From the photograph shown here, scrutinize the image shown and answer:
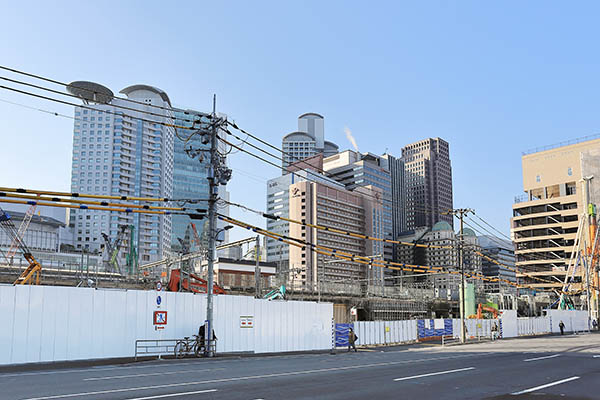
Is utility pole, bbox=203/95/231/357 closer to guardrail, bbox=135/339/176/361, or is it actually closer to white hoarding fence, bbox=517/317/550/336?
guardrail, bbox=135/339/176/361

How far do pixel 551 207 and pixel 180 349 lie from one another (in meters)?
141

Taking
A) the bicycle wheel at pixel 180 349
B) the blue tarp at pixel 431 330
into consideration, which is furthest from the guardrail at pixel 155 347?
the blue tarp at pixel 431 330

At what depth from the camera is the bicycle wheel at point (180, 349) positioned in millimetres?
27505

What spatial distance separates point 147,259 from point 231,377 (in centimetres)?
19021

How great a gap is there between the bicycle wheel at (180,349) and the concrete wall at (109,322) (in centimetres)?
69

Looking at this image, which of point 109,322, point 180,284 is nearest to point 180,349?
point 109,322

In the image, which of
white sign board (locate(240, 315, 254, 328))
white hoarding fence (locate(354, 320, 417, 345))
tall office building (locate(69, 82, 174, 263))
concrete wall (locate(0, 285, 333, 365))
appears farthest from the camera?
tall office building (locate(69, 82, 174, 263))

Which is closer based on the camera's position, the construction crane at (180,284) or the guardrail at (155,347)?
the guardrail at (155,347)

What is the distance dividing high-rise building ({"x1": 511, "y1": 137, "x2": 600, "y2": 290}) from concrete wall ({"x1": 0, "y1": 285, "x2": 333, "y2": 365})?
124 m

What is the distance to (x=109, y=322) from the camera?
87.6 feet

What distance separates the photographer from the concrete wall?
24031mm

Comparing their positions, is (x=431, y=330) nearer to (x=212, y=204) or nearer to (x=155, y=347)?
(x=212, y=204)

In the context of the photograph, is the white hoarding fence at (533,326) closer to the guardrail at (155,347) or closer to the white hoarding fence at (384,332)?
the white hoarding fence at (384,332)

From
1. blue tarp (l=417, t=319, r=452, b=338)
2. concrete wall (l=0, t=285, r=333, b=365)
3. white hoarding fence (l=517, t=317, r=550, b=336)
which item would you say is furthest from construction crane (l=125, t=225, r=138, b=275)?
concrete wall (l=0, t=285, r=333, b=365)
